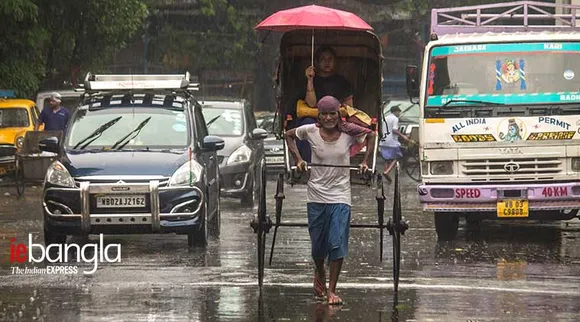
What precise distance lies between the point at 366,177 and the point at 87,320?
2.79m

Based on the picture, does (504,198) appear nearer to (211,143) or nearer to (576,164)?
(576,164)

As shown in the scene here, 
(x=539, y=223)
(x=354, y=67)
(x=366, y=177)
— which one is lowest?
(x=539, y=223)

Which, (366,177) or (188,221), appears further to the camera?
(188,221)

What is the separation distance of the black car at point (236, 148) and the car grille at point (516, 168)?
585cm

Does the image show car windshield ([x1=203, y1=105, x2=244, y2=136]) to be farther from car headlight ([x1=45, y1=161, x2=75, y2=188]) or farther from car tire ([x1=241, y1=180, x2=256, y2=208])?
car headlight ([x1=45, y1=161, x2=75, y2=188])

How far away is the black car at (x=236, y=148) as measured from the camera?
2161cm

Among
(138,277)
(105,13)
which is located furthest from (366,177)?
(105,13)

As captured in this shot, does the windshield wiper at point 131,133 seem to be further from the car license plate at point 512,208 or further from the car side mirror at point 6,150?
the car side mirror at point 6,150

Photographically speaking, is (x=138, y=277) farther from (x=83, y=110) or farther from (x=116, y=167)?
(x=83, y=110)

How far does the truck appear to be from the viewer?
15477 mm

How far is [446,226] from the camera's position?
16.5 m

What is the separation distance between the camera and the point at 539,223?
1881 centimetres

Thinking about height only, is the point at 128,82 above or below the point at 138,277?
above

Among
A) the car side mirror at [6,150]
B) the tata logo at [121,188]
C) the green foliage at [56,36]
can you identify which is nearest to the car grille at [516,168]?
the tata logo at [121,188]
